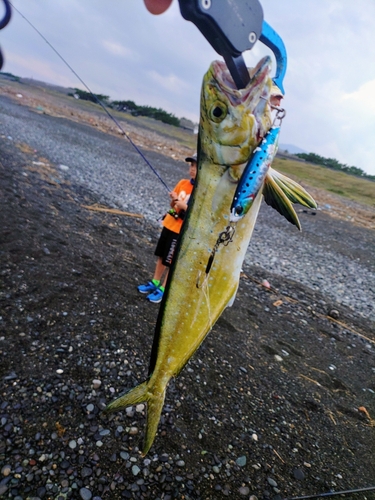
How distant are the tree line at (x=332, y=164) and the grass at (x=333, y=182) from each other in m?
7.03

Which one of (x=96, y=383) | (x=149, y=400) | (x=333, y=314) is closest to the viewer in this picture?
(x=149, y=400)

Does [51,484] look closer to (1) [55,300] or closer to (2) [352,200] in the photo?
(1) [55,300]

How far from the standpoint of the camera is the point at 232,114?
1.67 meters

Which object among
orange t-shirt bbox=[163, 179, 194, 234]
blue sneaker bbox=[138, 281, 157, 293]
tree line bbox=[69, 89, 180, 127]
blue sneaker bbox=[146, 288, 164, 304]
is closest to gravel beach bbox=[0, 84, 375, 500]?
blue sneaker bbox=[146, 288, 164, 304]

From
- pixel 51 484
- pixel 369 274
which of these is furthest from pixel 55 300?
pixel 369 274

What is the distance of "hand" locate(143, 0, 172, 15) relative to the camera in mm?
1650

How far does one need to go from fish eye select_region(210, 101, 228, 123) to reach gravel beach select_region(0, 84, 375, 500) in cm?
301

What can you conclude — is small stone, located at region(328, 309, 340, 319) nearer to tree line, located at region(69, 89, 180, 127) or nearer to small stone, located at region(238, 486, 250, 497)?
small stone, located at region(238, 486, 250, 497)

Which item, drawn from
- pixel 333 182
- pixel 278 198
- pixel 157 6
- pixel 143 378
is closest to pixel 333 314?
pixel 143 378

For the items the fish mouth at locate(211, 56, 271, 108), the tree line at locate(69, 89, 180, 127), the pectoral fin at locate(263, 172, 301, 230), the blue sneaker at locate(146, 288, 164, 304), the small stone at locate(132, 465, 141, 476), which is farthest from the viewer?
the tree line at locate(69, 89, 180, 127)

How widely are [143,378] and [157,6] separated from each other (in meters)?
3.66

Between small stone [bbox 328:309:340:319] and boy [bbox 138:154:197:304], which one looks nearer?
boy [bbox 138:154:197:304]

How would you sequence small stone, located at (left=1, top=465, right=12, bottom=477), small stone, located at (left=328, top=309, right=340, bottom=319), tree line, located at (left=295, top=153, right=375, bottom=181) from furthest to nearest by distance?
1. tree line, located at (left=295, top=153, right=375, bottom=181)
2. small stone, located at (left=328, top=309, right=340, bottom=319)
3. small stone, located at (left=1, top=465, right=12, bottom=477)

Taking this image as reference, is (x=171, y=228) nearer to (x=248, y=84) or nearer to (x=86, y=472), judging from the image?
(x=86, y=472)
